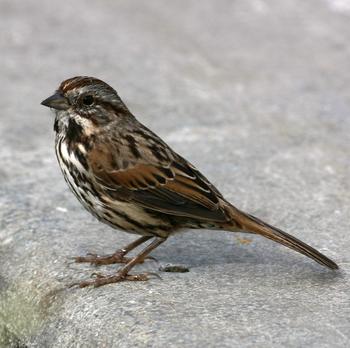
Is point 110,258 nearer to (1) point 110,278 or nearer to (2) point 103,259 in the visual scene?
(2) point 103,259

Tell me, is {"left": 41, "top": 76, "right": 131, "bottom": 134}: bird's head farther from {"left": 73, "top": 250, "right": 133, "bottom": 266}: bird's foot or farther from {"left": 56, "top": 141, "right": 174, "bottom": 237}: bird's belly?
{"left": 73, "top": 250, "right": 133, "bottom": 266}: bird's foot

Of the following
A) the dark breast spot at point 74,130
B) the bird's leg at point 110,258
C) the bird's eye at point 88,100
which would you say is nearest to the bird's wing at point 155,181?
the dark breast spot at point 74,130

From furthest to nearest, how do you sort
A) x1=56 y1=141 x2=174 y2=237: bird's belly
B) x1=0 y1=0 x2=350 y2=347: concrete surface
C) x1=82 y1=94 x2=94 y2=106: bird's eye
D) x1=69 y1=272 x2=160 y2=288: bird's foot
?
x1=82 y1=94 x2=94 y2=106: bird's eye < x1=56 y1=141 x2=174 y2=237: bird's belly < x1=69 y1=272 x2=160 y2=288: bird's foot < x1=0 y1=0 x2=350 y2=347: concrete surface

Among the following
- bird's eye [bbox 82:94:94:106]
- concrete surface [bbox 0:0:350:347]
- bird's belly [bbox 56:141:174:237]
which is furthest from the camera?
bird's eye [bbox 82:94:94:106]

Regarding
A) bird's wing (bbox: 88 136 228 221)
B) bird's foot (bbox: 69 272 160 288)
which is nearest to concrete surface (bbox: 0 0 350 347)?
bird's foot (bbox: 69 272 160 288)

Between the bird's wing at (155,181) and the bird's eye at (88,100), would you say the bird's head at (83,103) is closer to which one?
the bird's eye at (88,100)

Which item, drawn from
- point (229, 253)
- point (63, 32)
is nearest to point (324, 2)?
point (63, 32)
